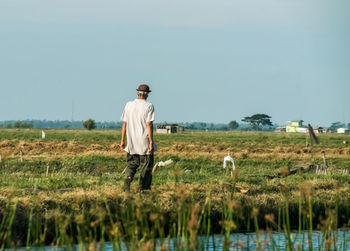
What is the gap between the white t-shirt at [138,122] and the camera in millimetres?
9430

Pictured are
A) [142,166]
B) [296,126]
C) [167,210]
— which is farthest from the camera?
[296,126]

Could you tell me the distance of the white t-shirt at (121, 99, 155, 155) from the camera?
30.9 ft

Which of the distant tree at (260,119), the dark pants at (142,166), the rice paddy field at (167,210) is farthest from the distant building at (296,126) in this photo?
the dark pants at (142,166)

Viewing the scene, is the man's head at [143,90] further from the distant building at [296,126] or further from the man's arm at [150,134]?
the distant building at [296,126]

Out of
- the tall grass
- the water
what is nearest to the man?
the tall grass

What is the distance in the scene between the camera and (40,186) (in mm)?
11250

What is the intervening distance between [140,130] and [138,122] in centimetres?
13

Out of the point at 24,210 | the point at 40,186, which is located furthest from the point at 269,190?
the point at 24,210

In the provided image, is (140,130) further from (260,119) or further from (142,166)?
(260,119)

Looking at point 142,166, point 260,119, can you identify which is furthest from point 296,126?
point 142,166

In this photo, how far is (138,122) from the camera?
9.45 metres

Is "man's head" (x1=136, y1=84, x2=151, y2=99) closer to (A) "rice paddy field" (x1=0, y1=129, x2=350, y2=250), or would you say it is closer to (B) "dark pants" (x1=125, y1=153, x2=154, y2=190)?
(B) "dark pants" (x1=125, y1=153, x2=154, y2=190)

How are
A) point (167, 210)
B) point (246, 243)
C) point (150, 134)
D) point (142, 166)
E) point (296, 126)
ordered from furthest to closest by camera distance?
point (296, 126), point (142, 166), point (150, 134), point (167, 210), point (246, 243)

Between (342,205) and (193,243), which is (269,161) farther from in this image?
(193,243)
